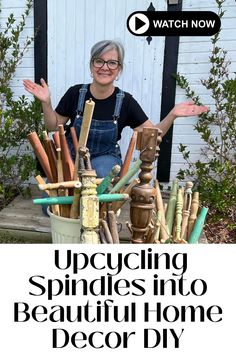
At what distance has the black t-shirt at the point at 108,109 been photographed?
2.37m

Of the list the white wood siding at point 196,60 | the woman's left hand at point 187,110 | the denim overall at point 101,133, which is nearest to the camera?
the woman's left hand at point 187,110

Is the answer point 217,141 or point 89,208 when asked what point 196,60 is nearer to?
point 217,141

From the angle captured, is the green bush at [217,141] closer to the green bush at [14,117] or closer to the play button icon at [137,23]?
the play button icon at [137,23]

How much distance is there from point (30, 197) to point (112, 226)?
5.18ft

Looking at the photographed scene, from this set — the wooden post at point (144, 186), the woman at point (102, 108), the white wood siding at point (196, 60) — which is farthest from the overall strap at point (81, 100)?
the wooden post at point (144, 186)

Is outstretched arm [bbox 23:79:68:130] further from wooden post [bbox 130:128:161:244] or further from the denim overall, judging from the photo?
wooden post [bbox 130:128:161:244]

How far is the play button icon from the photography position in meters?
2.99

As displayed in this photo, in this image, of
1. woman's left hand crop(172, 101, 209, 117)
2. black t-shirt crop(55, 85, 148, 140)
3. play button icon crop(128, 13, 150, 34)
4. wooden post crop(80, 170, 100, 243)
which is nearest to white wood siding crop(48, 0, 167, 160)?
play button icon crop(128, 13, 150, 34)

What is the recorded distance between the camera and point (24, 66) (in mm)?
3182

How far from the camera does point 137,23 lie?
3.01 m

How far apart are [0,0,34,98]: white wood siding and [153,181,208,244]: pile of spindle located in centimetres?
188

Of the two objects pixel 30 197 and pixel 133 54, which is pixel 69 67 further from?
pixel 30 197

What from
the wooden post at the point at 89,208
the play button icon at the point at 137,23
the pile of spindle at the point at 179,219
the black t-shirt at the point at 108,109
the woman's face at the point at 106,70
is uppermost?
the play button icon at the point at 137,23

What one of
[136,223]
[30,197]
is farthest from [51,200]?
[30,197]
